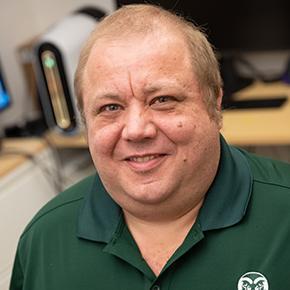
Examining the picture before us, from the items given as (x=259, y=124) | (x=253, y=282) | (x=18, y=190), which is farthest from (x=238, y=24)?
(x=253, y=282)

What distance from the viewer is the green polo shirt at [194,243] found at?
41.7 inches

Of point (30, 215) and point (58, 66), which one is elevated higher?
point (58, 66)

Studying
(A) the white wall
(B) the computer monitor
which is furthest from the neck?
(A) the white wall

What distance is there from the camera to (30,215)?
2.22m

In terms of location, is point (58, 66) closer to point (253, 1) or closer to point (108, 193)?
point (253, 1)

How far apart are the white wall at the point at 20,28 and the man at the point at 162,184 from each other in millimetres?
1624

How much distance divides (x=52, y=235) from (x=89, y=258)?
121 millimetres

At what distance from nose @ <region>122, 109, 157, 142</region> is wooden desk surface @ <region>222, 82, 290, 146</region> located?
3.38 feet

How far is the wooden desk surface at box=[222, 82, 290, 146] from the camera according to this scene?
1.94m

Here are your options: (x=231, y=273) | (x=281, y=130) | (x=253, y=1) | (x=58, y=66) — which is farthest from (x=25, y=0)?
(x=231, y=273)

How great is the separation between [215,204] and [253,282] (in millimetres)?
174

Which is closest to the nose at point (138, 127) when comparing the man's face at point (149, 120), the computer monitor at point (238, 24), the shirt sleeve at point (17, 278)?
the man's face at point (149, 120)

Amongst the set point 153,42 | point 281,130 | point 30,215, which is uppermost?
point 153,42

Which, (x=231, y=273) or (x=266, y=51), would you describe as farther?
(x=266, y=51)
